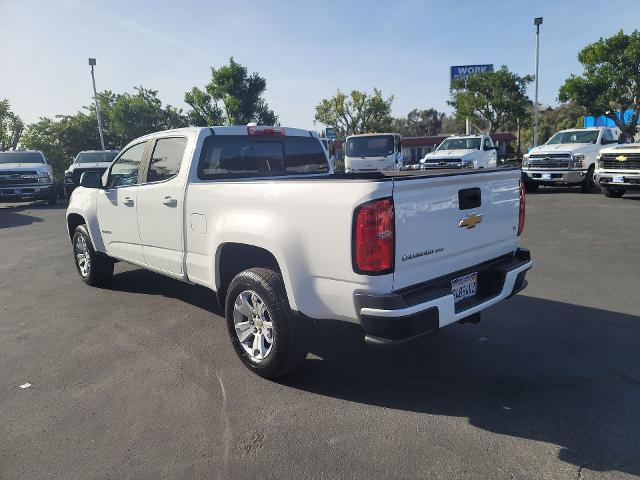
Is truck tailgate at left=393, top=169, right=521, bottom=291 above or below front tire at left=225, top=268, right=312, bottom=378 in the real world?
above

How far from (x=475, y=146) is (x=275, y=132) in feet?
46.8

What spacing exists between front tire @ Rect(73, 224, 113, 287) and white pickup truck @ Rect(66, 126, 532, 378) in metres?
1.27

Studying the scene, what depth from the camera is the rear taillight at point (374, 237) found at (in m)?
2.74

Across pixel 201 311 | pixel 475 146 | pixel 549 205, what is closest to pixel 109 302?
pixel 201 311

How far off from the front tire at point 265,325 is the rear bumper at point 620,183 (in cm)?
1196

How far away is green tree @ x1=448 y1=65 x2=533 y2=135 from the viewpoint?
3077 centimetres

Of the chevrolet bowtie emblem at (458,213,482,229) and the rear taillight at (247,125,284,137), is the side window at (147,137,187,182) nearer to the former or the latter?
the rear taillight at (247,125,284,137)

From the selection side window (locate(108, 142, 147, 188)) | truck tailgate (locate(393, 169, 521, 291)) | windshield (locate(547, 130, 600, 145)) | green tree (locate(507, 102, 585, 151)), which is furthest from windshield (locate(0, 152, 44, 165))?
green tree (locate(507, 102, 585, 151))

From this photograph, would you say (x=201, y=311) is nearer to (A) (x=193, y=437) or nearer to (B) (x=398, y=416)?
(A) (x=193, y=437)

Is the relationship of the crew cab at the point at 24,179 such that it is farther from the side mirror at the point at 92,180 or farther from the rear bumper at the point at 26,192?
the side mirror at the point at 92,180

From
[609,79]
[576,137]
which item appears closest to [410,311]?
[576,137]

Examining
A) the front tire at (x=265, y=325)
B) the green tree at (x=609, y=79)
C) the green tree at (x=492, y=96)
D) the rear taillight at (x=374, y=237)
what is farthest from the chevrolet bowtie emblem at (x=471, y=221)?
the green tree at (x=492, y=96)

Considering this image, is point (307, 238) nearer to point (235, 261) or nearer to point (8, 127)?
A: point (235, 261)

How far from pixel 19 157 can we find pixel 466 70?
1100 inches
